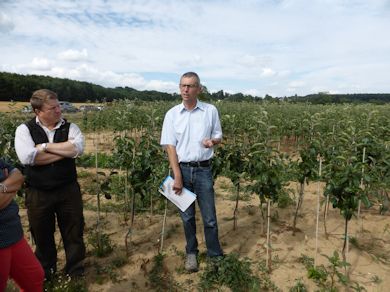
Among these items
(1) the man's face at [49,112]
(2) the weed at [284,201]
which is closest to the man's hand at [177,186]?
(1) the man's face at [49,112]

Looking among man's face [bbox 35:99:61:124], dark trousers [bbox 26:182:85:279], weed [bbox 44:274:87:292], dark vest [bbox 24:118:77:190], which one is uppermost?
man's face [bbox 35:99:61:124]

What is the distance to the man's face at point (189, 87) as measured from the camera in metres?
3.29

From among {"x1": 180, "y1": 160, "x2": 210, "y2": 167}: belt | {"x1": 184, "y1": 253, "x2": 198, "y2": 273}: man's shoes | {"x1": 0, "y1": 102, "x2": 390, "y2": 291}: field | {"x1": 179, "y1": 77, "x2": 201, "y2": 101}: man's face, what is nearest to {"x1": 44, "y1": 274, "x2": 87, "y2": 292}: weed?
{"x1": 0, "y1": 102, "x2": 390, "y2": 291}: field

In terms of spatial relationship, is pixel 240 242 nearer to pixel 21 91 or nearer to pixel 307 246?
pixel 307 246

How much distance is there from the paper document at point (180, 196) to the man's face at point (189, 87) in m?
0.90

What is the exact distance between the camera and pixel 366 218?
17.5 ft

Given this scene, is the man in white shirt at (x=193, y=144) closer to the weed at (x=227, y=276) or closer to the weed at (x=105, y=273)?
the weed at (x=227, y=276)

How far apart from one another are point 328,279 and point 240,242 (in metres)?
1.22

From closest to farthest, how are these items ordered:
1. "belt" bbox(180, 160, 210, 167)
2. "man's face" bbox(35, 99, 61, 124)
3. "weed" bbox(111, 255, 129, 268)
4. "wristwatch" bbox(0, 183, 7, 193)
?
"wristwatch" bbox(0, 183, 7, 193) → "man's face" bbox(35, 99, 61, 124) → "belt" bbox(180, 160, 210, 167) → "weed" bbox(111, 255, 129, 268)

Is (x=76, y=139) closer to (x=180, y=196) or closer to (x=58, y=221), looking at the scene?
(x=58, y=221)

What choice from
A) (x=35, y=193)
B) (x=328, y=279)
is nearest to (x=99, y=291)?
(x=35, y=193)

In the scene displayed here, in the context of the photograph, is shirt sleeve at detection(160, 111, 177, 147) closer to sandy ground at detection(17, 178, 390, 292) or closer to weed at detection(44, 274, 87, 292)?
sandy ground at detection(17, 178, 390, 292)

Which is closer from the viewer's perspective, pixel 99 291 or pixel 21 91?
pixel 99 291

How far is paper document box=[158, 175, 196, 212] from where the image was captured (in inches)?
136
